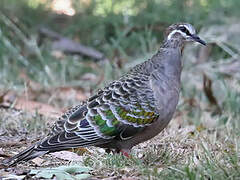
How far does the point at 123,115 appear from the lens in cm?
500

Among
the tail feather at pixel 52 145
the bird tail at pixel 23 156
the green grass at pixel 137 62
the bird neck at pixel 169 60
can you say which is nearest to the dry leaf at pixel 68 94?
the green grass at pixel 137 62

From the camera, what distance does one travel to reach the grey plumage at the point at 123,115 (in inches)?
193

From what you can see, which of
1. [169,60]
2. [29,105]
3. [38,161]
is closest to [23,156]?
[38,161]

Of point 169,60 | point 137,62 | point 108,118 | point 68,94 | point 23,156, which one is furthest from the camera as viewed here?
point 137,62

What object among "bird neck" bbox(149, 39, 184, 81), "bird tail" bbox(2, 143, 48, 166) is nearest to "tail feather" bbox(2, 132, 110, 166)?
"bird tail" bbox(2, 143, 48, 166)

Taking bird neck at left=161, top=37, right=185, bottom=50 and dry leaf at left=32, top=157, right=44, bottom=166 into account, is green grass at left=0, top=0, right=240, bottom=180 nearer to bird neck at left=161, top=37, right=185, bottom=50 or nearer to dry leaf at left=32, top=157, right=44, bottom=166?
dry leaf at left=32, top=157, right=44, bottom=166

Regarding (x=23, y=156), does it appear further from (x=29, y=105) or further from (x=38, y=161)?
(x=29, y=105)

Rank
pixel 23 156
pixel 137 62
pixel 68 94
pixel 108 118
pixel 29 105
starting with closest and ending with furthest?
pixel 23 156
pixel 108 118
pixel 29 105
pixel 68 94
pixel 137 62

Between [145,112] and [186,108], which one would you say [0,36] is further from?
[145,112]

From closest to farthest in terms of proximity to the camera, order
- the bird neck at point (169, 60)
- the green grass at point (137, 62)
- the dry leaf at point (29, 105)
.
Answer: the green grass at point (137, 62), the bird neck at point (169, 60), the dry leaf at point (29, 105)

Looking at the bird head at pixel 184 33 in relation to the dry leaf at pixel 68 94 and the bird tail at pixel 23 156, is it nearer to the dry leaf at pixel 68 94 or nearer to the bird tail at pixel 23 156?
the bird tail at pixel 23 156

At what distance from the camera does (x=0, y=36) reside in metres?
9.09

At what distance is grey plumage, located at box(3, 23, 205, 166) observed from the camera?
4891 mm

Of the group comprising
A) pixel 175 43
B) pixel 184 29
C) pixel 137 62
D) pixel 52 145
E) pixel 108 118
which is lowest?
pixel 52 145
